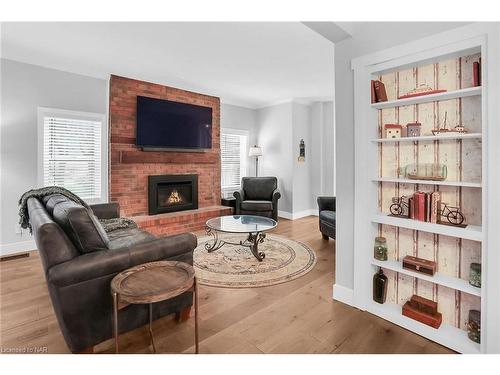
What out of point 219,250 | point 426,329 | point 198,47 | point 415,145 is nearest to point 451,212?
point 415,145

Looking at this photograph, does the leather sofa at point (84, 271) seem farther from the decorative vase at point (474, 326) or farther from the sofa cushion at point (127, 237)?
the decorative vase at point (474, 326)

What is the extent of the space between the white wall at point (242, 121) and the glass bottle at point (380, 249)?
448 centimetres

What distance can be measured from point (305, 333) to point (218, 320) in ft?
2.21

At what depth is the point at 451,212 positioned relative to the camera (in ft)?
6.40

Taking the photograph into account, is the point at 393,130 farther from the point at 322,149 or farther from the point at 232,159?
the point at 232,159

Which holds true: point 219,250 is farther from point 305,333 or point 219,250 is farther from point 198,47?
point 198,47

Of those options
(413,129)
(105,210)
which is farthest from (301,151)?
(105,210)

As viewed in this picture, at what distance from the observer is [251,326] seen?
6.77 ft

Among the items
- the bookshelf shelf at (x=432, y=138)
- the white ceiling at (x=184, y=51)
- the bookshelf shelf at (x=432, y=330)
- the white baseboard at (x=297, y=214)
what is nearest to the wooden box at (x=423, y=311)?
the bookshelf shelf at (x=432, y=330)

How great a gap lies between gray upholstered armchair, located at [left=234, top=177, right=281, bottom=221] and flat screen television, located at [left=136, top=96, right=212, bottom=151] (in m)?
1.18

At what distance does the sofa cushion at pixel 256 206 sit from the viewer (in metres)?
5.17

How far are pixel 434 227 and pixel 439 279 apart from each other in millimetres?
374

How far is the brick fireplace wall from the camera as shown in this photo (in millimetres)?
4359

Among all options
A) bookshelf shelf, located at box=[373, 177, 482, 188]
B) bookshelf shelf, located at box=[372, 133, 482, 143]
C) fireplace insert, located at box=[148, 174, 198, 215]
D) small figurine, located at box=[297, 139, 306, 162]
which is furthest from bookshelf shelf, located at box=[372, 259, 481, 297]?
small figurine, located at box=[297, 139, 306, 162]
